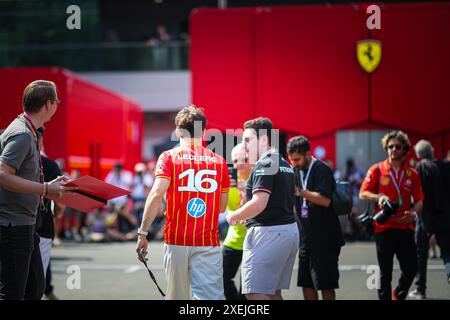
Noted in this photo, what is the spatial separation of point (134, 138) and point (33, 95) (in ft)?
58.5

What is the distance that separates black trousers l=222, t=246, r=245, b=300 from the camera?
7.58 metres

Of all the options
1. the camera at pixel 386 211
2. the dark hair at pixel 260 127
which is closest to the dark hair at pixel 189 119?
the dark hair at pixel 260 127

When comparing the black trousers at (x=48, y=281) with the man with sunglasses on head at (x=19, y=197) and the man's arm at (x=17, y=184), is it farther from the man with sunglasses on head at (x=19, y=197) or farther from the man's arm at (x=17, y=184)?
the man's arm at (x=17, y=184)

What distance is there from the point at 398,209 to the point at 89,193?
146 inches

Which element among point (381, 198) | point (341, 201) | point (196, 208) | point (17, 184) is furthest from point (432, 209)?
point (17, 184)

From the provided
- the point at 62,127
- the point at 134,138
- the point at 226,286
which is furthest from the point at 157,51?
the point at 226,286

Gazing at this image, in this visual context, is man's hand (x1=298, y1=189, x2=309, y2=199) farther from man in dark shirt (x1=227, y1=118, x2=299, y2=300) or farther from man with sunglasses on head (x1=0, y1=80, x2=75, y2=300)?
man with sunglasses on head (x1=0, y1=80, x2=75, y2=300)

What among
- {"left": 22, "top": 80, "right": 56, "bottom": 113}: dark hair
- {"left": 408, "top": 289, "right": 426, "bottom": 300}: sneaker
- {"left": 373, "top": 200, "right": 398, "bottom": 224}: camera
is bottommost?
{"left": 408, "top": 289, "right": 426, "bottom": 300}: sneaker

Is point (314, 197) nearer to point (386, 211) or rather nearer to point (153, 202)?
point (386, 211)

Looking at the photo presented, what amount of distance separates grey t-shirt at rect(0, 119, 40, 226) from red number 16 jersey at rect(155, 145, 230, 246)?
0.92 m

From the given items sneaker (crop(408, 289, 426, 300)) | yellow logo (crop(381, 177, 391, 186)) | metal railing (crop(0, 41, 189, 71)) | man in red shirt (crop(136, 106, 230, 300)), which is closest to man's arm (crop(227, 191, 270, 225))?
man in red shirt (crop(136, 106, 230, 300))
